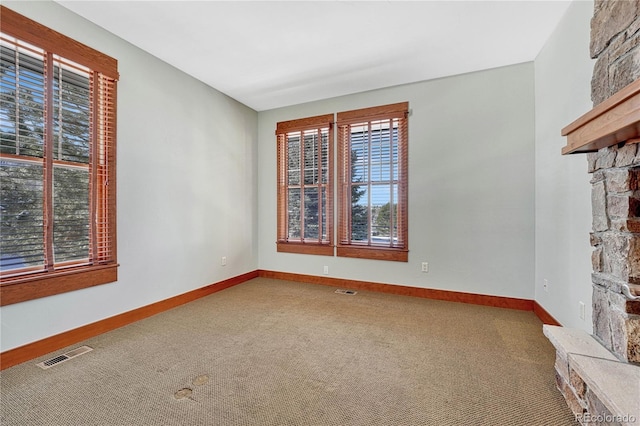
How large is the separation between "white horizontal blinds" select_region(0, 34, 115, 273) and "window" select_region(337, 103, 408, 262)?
9.23 feet

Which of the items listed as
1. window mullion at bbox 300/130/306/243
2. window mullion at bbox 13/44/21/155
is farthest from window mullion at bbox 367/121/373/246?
window mullion at bbox 13/44/21/155

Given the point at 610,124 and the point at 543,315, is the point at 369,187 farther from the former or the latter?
the point at 610,124

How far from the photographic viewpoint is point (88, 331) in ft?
8.21

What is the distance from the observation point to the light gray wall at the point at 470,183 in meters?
3.22

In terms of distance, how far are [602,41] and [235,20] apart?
2.68 metres

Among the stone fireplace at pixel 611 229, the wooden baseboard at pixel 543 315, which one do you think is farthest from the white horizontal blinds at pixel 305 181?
the stone fireplace at pixel 611 229

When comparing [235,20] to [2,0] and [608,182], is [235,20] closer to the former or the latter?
[2,0]

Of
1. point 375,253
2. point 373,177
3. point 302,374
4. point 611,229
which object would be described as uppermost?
point 373,177

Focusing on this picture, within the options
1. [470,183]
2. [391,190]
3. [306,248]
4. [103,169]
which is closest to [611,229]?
[470,183]

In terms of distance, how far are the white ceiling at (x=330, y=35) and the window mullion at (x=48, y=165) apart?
0.64m

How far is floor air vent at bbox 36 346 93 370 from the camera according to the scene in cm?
207

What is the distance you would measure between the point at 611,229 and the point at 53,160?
3.95m

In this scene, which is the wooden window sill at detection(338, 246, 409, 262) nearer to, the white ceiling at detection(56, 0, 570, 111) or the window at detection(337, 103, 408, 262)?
the window at detection(337, 103, 408, 262)

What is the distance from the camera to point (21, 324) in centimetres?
211
